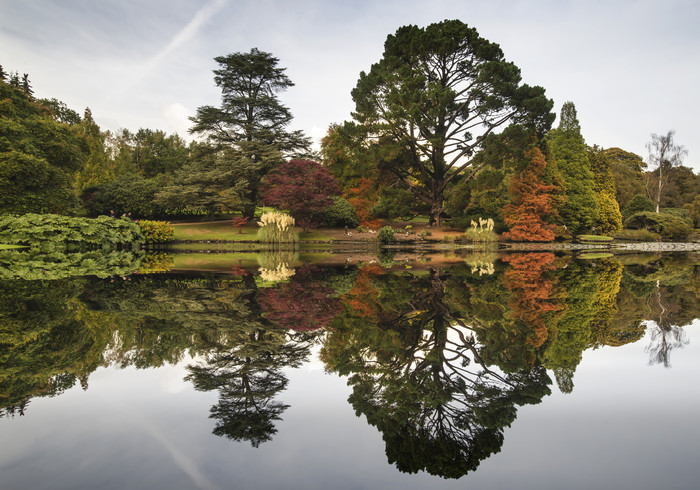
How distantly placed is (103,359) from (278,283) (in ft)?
14.7

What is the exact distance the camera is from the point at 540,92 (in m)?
23.3

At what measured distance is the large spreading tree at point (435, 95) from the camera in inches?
920

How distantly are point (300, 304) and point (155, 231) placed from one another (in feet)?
65.1

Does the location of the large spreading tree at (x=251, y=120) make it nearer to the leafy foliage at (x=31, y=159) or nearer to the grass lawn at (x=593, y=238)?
the leafy foliage at (x=31, y=159)

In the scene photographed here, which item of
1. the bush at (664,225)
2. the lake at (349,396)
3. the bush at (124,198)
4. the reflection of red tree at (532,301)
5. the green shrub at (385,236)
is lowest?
the lake at (349,396)

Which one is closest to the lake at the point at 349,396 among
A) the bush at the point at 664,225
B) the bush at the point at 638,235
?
the bush at the point at 638,235

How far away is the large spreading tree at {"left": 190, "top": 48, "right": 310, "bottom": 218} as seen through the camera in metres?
28.7

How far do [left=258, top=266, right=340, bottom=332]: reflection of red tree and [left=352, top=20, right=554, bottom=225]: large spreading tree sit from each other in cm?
1843

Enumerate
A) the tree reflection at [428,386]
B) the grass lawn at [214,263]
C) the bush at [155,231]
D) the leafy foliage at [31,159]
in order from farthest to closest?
1. the bush at [155,231]
2. the leafy foliage at [31,159]
3. the grass lawn at [214,263]
4. the tree reflection at [428,386]

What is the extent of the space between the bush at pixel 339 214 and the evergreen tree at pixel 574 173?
15.0 metres

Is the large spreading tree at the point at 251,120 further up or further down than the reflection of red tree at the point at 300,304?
further up

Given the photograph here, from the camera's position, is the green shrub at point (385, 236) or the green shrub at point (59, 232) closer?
the green shrub at point (59, 232)

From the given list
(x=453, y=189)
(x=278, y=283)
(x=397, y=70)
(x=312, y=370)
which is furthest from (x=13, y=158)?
(x=453, y=189)

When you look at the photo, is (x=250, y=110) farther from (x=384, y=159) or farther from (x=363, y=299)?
(x=363, y=299)
